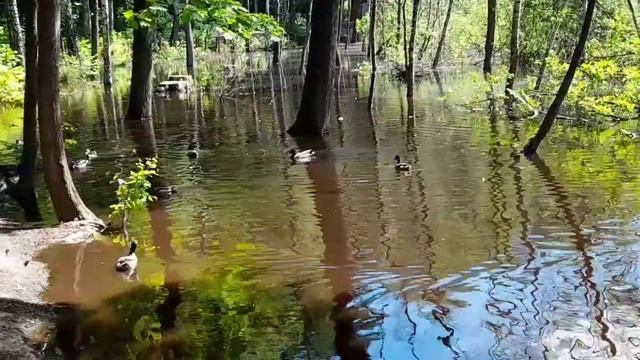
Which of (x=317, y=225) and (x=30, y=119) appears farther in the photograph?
(x=30, y=119)

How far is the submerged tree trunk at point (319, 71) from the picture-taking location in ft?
57.5

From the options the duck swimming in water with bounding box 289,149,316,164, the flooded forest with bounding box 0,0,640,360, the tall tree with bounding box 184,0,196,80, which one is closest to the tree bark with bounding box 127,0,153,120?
the flooded forest with bounding box 0,0,640,360

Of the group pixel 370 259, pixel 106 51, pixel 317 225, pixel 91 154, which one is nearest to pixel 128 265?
pixel 370 259

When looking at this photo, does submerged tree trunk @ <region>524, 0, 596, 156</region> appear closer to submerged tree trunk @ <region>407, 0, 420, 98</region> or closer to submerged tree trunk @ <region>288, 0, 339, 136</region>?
submerged tree trunk @ <region>288, 0, 339, 136</region>

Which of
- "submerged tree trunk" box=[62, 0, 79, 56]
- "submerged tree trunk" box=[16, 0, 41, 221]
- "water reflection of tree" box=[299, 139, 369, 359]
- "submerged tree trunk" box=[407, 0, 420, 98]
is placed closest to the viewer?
"water reflection of tree" box=[299, 139, 369, 359]

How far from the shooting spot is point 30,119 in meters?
11.3

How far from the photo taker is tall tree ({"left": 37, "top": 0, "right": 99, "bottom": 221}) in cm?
877

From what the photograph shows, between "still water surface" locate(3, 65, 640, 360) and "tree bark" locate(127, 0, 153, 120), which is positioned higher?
"tree bark" locate(127, 0, 153, 120)

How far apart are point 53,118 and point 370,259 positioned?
432 cm

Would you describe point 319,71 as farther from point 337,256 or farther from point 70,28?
point 70,28

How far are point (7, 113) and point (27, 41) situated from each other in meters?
14.8

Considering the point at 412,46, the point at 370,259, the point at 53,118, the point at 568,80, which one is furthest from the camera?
the point at 412,46

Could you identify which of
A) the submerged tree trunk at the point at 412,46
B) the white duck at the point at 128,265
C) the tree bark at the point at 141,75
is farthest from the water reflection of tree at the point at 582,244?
the tree bark at the point at 141,75

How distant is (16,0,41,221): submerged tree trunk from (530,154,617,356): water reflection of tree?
7.21 m
